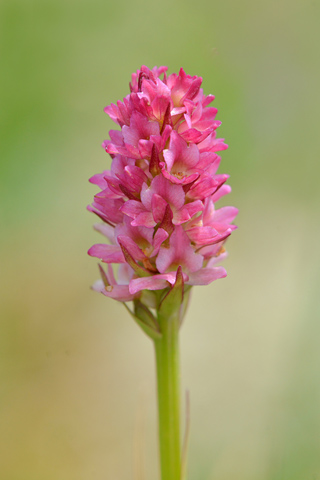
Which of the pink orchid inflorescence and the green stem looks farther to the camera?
the green stem

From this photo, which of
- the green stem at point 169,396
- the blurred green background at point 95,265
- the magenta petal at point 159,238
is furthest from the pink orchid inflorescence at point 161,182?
the blurred green background at point 95,265

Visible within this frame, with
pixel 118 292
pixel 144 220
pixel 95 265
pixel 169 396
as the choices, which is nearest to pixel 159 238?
pixel 144 220

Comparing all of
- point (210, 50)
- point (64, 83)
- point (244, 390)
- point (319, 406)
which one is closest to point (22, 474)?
point (244, 390)

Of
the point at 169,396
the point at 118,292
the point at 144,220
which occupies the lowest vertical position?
the point at 169,396

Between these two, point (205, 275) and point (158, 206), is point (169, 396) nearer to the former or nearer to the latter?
point (205, 275)

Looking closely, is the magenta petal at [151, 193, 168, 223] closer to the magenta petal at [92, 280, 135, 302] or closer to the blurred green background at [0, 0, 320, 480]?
the magenta petal at [92, 280, 135, 302]

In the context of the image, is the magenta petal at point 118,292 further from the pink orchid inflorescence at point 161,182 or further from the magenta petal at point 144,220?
the magenta petal at point 144,220

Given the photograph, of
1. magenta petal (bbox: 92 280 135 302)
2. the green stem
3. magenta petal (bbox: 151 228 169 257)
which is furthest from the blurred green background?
magenta petal (bbox: 151 228 169 257)
